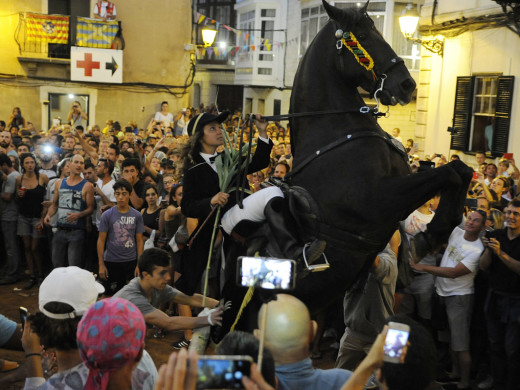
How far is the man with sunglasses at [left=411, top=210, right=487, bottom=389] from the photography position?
6969mm

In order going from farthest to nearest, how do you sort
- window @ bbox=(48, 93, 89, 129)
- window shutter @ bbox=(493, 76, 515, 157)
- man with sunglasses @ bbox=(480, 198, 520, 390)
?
window @ bbox=(48, 93, 89, 129) < window shutter @ bbox=(493, 76, 515, 157) < man with sunglasses @ bbox=(480, 198, 520, 390)

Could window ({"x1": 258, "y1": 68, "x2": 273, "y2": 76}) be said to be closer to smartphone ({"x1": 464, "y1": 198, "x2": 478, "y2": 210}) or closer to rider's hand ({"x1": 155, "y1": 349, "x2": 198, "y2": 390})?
smartphone ({"x1": 464, "y1": 198, "x2": 478, "y2": 210})

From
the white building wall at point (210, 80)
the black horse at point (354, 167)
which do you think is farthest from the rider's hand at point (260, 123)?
the white building wall at point (210, 80)

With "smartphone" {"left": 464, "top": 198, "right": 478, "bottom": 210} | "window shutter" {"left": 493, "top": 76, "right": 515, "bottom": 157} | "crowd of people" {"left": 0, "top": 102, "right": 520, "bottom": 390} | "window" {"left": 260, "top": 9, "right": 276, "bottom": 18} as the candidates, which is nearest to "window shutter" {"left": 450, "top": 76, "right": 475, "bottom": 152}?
"window shutter" {"left": 493, "top": 76, "right": 515, "bottom": 157}

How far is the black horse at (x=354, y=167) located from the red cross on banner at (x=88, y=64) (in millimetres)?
18083

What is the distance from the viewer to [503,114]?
1385 centimetres

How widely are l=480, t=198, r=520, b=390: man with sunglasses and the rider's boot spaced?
2.28 meters

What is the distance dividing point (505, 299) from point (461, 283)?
21.3 inches

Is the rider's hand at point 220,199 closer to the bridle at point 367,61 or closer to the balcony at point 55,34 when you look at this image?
the bridle at point 367,61

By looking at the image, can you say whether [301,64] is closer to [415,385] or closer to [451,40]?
[415,385]

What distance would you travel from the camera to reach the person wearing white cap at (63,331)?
10.9ft

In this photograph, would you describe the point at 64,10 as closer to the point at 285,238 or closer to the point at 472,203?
the point at 472,203

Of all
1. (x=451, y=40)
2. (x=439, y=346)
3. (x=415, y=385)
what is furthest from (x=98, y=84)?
(x=415, y=385)

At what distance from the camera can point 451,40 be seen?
15.9 m
